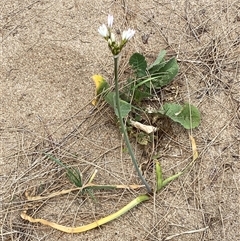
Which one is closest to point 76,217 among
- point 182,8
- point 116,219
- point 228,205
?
point 116,219

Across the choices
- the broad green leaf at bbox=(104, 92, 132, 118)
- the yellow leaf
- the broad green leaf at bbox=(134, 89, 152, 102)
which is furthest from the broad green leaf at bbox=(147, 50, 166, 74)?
the yellow leaf

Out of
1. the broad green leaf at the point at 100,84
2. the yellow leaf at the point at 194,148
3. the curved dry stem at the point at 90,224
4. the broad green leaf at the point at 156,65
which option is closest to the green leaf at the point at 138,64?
the broad green leaf at the point at 156,65

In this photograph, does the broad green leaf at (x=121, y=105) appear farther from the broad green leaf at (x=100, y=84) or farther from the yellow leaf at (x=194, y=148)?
the yellow leaf at (x=194, y=148)

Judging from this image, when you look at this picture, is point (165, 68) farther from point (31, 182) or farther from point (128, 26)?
point (31, 182)

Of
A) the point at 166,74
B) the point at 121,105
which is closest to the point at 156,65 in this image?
the point at 166,74

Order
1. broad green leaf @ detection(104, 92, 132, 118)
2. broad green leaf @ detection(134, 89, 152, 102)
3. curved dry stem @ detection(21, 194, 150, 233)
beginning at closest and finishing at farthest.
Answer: curved dry stem @ detection(21, 194, 150, 233) < broad green leaf @ detection(104, 92, 132, 118) < broad green leaf @ detection(134, 89, 152, 102)

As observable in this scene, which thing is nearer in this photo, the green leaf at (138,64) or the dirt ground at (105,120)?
the dirt ground at (105,120)

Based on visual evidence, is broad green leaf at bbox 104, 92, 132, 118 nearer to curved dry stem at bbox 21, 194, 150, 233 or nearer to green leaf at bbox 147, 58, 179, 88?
green leaf at bbox 147, 58, 179, 88
